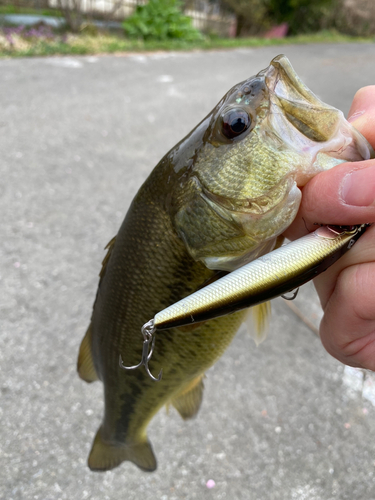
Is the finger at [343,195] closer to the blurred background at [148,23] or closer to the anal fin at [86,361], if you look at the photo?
the anal fin at [86,361]

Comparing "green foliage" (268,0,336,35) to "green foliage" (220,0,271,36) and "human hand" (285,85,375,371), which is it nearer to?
"green foliage" (220,0,271,36)

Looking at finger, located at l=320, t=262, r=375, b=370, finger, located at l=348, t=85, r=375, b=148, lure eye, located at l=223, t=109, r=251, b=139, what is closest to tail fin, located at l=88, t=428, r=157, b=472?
finger, located at l=320, t=262, r=375, b=370

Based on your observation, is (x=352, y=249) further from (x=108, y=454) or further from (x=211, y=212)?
(x=108, y=454)

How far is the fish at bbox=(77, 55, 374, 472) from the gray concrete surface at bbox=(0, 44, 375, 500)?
2.60 ft

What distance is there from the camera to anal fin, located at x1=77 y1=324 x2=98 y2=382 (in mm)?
1394

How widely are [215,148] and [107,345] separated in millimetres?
755

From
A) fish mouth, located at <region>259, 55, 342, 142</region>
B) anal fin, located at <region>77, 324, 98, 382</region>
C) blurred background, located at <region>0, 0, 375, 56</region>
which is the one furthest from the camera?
blurred background, located at <region>0, 0, 375, 56</region>

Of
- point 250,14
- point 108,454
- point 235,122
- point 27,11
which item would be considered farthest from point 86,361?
point 250,14

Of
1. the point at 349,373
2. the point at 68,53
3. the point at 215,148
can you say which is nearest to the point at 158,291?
the point at 215,148

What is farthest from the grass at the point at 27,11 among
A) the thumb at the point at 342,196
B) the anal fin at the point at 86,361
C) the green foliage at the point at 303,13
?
the thumb at the point at 342,196

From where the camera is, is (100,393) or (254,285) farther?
(100,393)

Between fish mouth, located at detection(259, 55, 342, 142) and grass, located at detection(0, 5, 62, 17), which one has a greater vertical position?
grass, located at detection(0, 5, 62, 17)

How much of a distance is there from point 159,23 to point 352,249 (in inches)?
419

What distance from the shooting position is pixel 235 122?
35.6 inches
